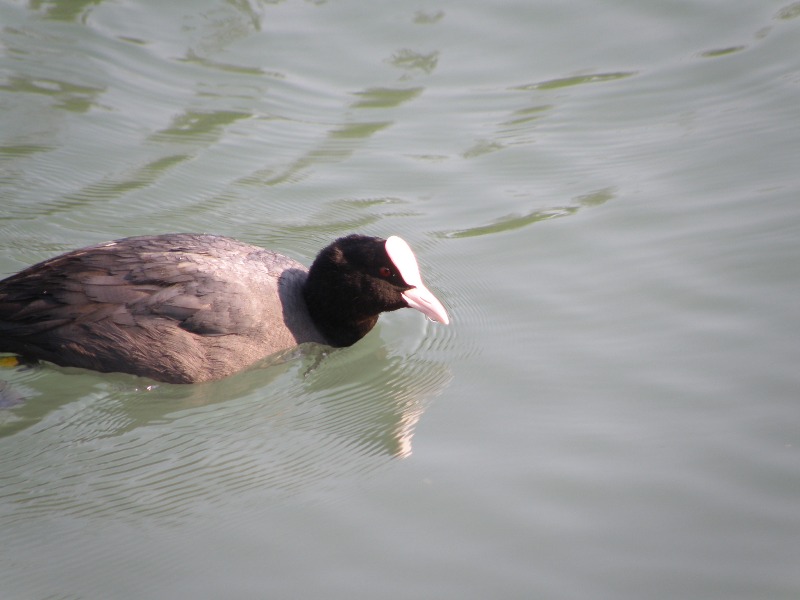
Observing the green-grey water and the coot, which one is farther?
the coot

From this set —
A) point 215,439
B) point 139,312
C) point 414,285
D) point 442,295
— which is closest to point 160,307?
point 139,312

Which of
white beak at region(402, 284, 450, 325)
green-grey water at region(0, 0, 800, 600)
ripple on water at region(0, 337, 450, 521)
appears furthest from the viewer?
white beak at region(402, 284, 450, 325)

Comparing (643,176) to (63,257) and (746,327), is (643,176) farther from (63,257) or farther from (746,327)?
(63,257)

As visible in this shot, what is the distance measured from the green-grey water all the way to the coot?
0.16 meters

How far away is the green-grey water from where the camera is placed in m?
3.82

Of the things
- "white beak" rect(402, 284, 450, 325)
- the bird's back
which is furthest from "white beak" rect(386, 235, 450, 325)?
the bird's back

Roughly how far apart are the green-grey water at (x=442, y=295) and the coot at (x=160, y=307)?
0.16 metres

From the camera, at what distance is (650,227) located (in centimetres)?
618

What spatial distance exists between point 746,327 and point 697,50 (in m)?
3.70

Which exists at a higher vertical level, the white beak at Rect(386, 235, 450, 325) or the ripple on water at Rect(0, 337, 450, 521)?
the white beak at Rect(386, 235, 450, 325)

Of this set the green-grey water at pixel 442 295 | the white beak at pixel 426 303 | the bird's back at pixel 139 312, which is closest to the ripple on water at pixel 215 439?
the green-grey water at pixel 442 295

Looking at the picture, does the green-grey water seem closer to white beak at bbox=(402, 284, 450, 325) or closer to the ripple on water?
the ripple on water

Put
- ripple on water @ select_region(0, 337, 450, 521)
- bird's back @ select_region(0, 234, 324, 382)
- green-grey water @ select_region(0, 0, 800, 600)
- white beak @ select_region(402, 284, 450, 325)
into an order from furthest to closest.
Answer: white beak @ select_region(402, 284, 450, 325) → bird's back @ select_region(0, 234, 324, 382) → ripple on water @ select_region(0, 337, 450, 521) → green-grey water @ select_region(0, 0, 800, 600)

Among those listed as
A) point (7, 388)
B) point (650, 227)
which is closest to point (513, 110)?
point (650, 227)
